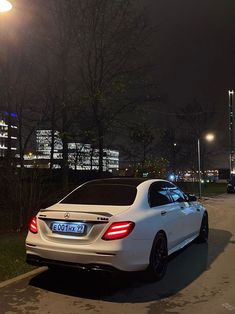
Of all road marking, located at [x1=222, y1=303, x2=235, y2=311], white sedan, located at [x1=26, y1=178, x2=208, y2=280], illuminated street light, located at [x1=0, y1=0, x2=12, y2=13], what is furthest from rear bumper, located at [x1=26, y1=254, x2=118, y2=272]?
illuminated street light, located at [x1=0, y1=0, x2=12, y2=13]

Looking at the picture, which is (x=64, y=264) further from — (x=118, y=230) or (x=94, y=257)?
(x=118, y=230)

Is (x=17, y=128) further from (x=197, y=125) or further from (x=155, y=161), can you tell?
(x=197, y=125)

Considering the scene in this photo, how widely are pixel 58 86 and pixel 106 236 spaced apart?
38.7 ft

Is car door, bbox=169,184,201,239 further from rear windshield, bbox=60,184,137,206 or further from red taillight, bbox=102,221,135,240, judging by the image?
red taillight, bbox=102,221,135,240

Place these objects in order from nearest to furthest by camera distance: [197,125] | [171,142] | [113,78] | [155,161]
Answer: [113,78]
[155,161]
[197,125]
[171,142]

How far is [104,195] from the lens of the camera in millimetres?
7492

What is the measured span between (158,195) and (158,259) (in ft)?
4.04

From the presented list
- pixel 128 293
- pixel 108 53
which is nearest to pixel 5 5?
pixel 128 293

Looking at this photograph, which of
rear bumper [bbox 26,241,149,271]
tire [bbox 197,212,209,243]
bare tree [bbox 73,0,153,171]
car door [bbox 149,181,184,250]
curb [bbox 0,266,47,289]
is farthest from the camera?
bare tree [bbox 73,0,153,171]

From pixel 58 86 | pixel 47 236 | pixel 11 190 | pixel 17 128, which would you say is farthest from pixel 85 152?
pixel 47 236

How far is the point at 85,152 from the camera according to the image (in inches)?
980

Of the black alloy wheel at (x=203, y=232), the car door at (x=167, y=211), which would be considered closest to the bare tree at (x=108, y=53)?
the black alloy wheel at (x=203, y=232)

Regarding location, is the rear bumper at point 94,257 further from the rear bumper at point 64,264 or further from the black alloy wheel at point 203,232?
the black alloy wheel at point 203,232

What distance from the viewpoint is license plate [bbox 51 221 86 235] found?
250 inches
